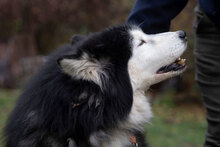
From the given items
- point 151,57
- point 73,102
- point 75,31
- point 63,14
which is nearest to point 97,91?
point 73,102

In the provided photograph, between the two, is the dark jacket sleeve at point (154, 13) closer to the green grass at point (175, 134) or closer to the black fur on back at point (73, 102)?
the black fur on back at point (73, 102)

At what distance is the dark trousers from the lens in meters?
2.94

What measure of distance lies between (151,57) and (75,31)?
8952 mm

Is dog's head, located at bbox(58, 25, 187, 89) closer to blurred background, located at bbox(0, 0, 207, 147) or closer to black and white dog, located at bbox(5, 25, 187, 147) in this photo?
black and white dog, located at bbox(5, 25, 187, 147)

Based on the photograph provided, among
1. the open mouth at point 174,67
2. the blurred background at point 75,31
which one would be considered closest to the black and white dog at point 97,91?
the open mouth at point 174,67

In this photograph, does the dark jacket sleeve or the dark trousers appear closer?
the dark trousers

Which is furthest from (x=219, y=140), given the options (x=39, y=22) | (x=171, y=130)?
(x=39, y=22)

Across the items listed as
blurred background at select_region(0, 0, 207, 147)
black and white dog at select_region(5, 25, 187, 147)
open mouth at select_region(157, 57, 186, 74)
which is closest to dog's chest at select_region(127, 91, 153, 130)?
black and white dog at select_region(5, 25, 187, 147)

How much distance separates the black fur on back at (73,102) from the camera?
2.40m

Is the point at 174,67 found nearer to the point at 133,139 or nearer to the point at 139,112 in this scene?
the point at 139,112

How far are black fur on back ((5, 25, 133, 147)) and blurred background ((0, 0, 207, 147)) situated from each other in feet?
18.4

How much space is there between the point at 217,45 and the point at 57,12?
7802mm

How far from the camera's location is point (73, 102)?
2.39m

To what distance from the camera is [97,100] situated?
2461 mm
